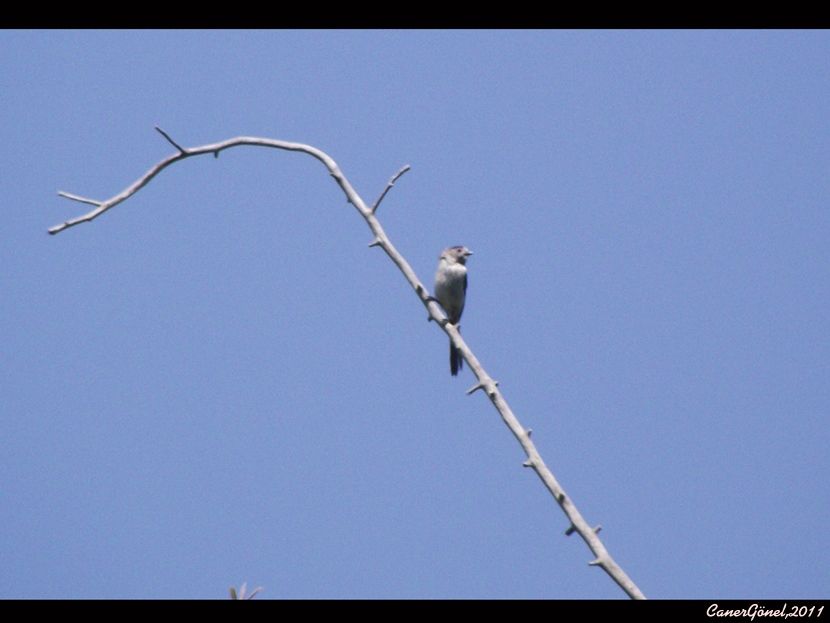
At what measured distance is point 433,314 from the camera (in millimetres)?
6609

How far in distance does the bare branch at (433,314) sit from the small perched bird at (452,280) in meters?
5.03

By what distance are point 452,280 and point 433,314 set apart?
16.6 ft

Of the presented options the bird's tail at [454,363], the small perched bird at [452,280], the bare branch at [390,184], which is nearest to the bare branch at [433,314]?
the bare branch at [390,184]

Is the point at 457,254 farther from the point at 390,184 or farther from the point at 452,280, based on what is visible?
the point at 390,184

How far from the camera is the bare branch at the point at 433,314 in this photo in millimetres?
4723

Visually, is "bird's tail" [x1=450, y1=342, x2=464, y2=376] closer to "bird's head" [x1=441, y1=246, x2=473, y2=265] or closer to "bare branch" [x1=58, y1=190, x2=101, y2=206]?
"bird's head" [x1=441, y1=246, x2=473, y2=265]

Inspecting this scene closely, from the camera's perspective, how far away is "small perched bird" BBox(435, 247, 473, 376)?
38.3 feet

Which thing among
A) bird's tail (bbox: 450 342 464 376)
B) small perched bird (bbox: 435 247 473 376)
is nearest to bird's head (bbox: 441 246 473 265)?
small perched bird (bbox: 435 247 473 376)

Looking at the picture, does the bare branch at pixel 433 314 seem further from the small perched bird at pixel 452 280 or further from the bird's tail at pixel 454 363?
the small perched bird at pixel 452 280
